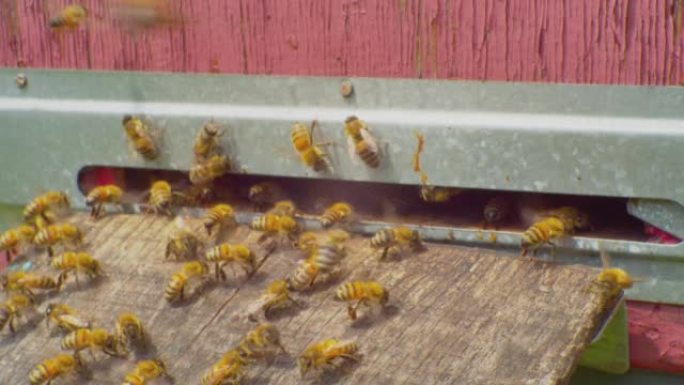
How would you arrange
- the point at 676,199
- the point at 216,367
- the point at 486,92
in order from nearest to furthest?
the point at 216,367, the point at 676,199, the point at 486,92

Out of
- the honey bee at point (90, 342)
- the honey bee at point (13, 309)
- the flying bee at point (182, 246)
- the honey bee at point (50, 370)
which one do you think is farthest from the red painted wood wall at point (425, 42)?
the honey bee at point (50, 370)

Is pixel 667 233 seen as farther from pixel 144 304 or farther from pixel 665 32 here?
pixel 144 304

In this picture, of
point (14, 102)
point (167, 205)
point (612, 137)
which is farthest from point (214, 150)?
point (612, 137)

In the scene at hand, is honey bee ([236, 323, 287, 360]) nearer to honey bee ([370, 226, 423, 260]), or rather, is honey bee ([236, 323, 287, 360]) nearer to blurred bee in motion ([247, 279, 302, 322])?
blurred bee in motion ([247, 279, 302, 322])

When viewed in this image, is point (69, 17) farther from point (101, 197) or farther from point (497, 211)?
point (497, 211)

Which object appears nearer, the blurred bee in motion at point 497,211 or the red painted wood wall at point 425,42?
the red painted wood wall at point 425,42

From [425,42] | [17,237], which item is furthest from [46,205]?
[425,42]

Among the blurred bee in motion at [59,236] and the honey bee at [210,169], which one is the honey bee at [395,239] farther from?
the blurred bee in motion at [59,236]

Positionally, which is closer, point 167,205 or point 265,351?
point 265,351
